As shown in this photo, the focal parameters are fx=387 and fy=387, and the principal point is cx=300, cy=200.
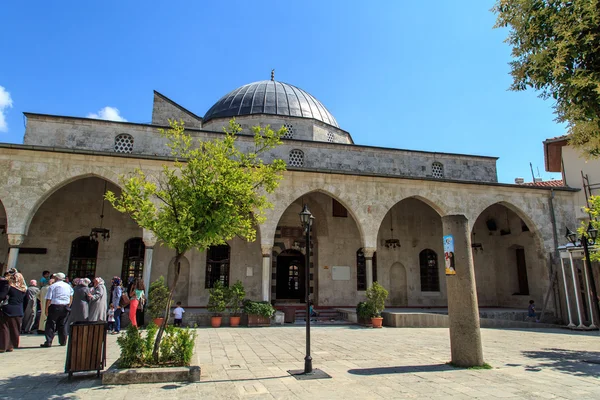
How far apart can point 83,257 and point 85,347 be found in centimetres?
1060

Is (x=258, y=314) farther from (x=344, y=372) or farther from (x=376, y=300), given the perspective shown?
(x=344, y=372)

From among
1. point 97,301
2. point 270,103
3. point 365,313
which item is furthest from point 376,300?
point 270,103

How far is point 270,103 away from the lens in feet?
62.1

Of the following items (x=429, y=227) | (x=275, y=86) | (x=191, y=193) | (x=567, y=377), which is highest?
(x=275, y=86)

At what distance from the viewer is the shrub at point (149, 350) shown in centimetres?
524

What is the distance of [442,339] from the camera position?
370 inches

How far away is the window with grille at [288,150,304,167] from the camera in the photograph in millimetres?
16500

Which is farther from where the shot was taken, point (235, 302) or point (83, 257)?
point (83, 257)

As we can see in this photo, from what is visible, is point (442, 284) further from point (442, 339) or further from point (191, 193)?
point (191, 193)

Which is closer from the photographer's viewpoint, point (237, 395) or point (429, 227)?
point (237, 395)

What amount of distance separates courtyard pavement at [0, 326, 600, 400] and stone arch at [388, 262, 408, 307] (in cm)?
762

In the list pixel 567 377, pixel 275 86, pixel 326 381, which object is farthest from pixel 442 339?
pixel 275 86

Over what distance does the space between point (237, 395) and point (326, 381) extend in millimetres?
1296

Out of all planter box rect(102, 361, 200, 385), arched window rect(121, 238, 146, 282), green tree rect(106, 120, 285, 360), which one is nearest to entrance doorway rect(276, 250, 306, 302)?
arched window rect(121, 238, 146, 282)
